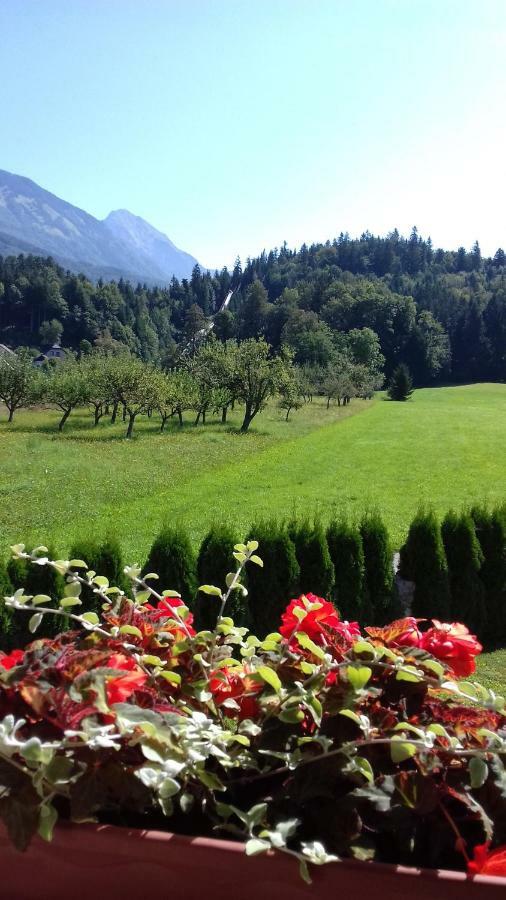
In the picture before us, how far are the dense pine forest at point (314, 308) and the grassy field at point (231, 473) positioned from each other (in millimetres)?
32503

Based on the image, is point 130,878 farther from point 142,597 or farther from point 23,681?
point 142,597

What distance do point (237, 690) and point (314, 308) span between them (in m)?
103

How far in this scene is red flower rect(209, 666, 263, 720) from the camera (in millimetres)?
1257

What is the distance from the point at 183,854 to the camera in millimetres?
935

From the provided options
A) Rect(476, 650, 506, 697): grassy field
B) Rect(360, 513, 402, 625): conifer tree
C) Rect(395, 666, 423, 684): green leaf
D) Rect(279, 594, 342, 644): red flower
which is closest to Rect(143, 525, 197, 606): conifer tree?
Rect(360, 513, 402, 625): conifer tree

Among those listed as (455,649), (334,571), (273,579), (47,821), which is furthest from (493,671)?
(47,821)

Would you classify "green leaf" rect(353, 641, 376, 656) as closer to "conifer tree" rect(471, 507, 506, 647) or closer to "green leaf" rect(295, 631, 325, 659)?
"green leaf" rect(295, 631, 325, 659)

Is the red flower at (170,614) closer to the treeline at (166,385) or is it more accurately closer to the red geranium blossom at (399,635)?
the red geranium blossom at (399,635)

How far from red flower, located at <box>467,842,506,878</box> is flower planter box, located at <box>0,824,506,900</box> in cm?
2

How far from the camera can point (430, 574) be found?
21.6 feet

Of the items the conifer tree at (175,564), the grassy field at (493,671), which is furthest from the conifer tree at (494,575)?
the conifer tree at (175,564)

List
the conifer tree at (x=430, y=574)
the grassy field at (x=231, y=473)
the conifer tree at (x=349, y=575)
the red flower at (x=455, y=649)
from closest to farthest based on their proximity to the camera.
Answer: the red flower at (x=455, y=649)
the conifer tree at (x=349, y=575)
the conifer tree at (x=430, y=574)
the grassy field at (x=231, y=473)

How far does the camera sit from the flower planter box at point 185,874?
36.2 inches

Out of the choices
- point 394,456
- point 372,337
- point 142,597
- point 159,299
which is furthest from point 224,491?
point 159,299
